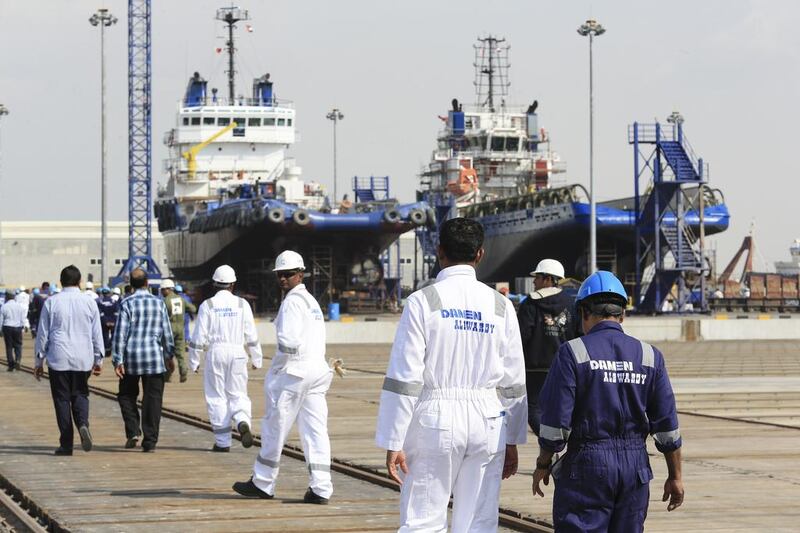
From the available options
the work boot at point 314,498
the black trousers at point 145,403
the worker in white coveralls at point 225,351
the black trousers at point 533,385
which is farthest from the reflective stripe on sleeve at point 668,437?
the black trousers at point 145,403

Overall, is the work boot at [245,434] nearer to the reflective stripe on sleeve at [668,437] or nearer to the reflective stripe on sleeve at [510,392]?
the reflective stripe on sleeve at [510,392]

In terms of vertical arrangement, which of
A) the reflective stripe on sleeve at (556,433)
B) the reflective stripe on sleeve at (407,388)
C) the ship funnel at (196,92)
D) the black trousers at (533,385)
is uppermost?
the ship funnel at (196,92)

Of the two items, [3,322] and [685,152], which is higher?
[685,152]

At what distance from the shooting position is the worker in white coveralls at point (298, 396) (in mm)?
9711

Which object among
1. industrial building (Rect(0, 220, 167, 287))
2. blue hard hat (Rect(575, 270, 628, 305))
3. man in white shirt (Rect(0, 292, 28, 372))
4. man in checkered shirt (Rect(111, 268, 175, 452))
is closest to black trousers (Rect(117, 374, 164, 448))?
man in checkered shirt (Rect(111, 268, 175, 452))

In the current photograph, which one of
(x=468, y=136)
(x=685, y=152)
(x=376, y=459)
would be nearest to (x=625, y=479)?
(x=376, y=459)

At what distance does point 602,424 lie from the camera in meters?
→ 5.62

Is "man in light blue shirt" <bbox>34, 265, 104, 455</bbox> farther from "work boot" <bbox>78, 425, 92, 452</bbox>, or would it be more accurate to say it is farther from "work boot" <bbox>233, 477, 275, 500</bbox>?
"work boot" <bbox>233, 477, 275, 500</bbox>

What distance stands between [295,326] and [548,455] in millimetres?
4240

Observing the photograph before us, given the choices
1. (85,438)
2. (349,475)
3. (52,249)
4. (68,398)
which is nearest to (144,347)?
(68,398)

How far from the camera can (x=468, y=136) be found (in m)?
80.1

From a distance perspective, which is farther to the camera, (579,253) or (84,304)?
(579,253)

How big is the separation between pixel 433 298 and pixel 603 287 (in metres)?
0.73

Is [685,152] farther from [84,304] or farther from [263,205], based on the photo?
[84,304]
